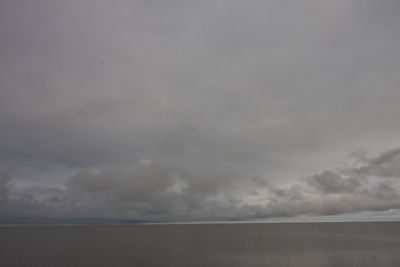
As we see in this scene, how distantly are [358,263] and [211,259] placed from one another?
1531 inches

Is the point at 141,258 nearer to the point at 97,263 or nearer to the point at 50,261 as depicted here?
the point at 97,263

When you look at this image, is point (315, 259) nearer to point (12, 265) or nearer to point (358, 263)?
point (358, 263)

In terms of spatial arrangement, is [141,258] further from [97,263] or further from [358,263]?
[358,263]

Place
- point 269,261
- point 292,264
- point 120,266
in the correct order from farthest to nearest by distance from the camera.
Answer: point 269,261, point 292,264, point 120,266

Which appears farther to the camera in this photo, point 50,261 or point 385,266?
point 50,261

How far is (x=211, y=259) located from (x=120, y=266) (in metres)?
26.4

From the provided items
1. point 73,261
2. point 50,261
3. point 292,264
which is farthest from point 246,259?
point 50,261

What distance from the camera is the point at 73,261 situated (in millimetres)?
77062

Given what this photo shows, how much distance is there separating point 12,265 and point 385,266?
9510cm

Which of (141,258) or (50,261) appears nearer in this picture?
(50,261)

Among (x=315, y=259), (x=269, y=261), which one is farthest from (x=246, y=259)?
(x=315, y=259)

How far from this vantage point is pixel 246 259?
81.9 metres

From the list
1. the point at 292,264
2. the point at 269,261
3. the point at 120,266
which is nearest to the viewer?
the point at 120,266

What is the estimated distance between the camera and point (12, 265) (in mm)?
73438
